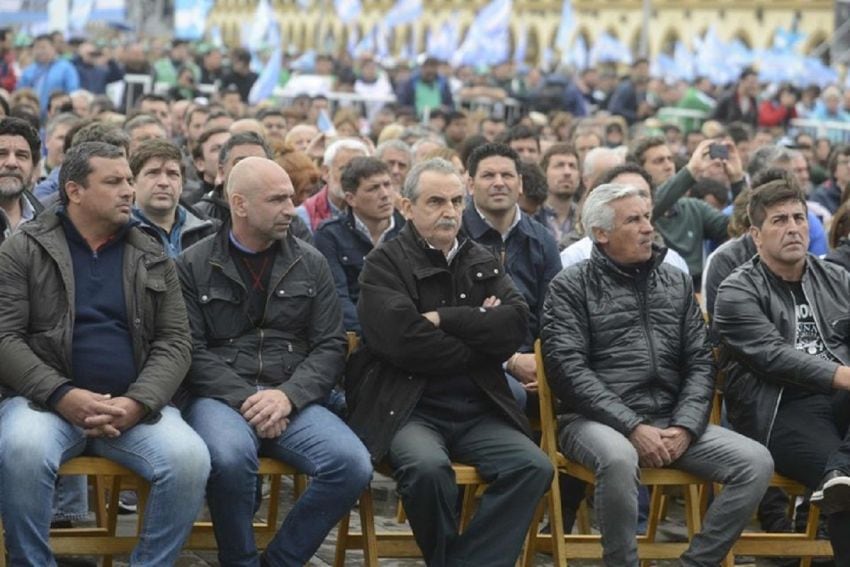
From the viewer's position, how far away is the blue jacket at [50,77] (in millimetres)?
21578

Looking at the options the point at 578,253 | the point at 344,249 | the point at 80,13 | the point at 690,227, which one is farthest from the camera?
the point at 80,13

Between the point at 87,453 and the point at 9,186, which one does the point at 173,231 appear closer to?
the point at 9,186

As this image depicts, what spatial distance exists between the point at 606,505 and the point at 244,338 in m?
1.66

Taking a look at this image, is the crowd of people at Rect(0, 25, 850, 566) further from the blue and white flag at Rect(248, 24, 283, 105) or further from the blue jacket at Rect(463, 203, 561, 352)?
the blue and white flag at Rect(248, 24, 283, 105)

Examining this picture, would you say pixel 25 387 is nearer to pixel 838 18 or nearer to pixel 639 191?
pixel 639 191

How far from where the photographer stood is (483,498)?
747 cm

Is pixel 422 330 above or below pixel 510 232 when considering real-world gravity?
below

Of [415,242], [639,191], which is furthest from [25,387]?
[639,191]

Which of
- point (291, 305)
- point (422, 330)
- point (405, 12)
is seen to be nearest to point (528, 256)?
point (422, 330)

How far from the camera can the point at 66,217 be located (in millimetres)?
7363

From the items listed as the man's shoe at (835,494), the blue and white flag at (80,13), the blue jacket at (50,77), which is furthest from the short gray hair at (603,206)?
the blue and white flag at (80,13)

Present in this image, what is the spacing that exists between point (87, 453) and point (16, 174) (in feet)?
5.17

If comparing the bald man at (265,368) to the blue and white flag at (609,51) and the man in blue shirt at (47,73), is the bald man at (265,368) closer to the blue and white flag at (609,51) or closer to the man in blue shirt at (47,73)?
the man in blue shirt at (47,73)

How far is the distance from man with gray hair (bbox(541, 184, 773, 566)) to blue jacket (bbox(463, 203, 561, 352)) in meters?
0.66
